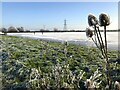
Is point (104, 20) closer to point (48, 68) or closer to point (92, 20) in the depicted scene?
point (92, 20)

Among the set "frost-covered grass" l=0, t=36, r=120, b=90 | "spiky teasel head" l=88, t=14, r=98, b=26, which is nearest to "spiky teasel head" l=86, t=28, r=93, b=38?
"spiky teasel head" l=88, t=14, r=98, b=26

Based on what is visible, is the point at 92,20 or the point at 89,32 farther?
the point at 89,32

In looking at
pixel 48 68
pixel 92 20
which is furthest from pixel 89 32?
pixel 48 68

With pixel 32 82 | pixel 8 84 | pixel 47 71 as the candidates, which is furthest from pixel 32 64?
pixel 32 82

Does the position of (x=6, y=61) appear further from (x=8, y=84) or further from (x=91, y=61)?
(x=91, y=61)

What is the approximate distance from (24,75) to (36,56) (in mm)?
2381

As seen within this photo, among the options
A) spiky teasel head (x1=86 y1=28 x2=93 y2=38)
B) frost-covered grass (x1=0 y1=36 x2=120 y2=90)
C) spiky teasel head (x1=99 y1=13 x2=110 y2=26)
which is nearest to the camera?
spiky teasel head (x1=99 y1=13 x2=110 y2=26)

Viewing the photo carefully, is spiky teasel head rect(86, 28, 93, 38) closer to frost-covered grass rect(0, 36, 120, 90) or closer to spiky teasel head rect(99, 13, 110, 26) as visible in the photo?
spiky teasel head rect(99, 13, 110, 26)

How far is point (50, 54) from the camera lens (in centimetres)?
1052

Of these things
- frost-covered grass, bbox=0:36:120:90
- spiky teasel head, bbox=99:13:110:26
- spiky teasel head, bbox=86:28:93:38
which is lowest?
frost-covered grass, bbox=0:36:120:90

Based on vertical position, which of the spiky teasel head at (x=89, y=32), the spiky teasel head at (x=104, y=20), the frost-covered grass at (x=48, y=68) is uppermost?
the spiky teasel head at (x=104, y=20)

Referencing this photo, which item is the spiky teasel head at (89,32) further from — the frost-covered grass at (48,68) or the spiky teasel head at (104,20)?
the frost-covered grass at (48,68)

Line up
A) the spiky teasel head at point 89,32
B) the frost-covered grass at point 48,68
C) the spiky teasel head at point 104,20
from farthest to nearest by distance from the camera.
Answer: the frost-covered grass at point 48,68, the spiky teasel head at point 89,32, the spiky teasel head at point 104,20

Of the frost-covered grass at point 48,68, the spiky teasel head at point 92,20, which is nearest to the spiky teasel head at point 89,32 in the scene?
the spiky teasel head at point 92,20
